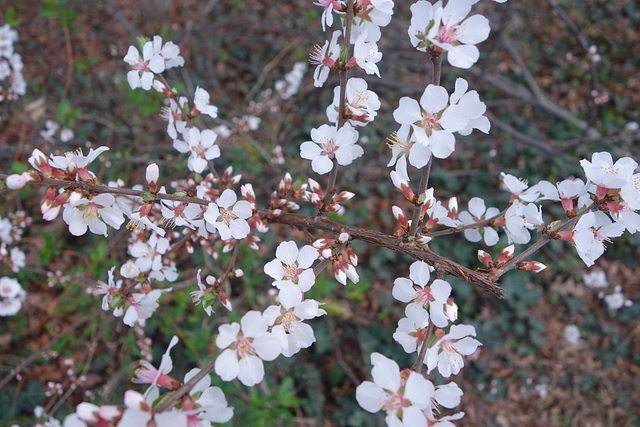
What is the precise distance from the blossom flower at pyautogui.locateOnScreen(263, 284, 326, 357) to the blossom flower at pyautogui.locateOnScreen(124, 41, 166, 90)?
3.60ft

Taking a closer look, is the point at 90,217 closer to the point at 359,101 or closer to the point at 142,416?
the point at 142,416

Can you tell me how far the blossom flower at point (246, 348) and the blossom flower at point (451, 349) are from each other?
0.54m

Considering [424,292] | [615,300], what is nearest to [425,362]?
[424,292]

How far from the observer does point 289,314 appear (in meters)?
1.22

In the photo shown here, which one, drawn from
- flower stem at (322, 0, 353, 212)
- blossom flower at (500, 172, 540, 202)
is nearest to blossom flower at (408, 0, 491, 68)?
flower stem at (322, 0, 353, 212)

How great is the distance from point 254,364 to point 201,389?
0.51 feet

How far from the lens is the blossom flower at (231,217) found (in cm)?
136

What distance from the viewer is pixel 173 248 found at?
1.66m

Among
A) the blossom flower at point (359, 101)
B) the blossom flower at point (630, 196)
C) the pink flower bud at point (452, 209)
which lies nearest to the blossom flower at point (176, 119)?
the blossom flower at point (359, 101)

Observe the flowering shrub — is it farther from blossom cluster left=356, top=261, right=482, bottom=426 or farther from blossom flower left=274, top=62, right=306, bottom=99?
blossom flower left=274, top=62, right=306, bottom=99

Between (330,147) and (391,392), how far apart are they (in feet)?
2.80

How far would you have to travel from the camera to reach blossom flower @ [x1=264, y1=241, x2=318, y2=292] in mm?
1197

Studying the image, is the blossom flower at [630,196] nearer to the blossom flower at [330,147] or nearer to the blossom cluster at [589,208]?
the blossom cluster at [589,208]

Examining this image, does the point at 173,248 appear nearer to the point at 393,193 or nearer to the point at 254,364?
the point at 254,364
